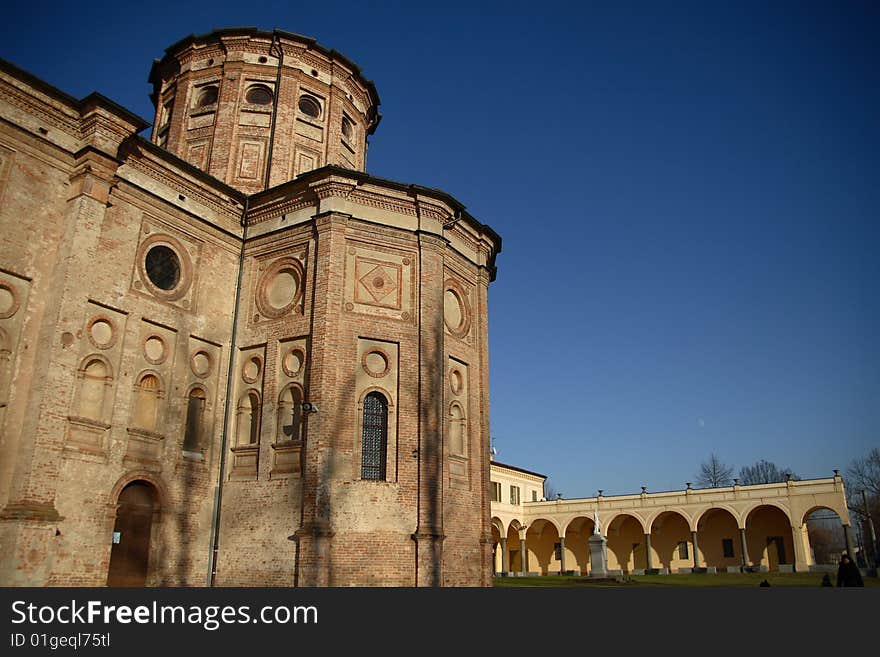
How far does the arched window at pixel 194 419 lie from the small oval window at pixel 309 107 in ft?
38.1

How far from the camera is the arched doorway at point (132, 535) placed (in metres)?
15.1

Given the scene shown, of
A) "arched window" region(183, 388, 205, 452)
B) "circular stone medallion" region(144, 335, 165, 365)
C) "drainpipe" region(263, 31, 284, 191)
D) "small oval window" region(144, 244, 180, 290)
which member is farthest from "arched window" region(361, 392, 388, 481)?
"drainpipe" region(263, 31, 284, 191)

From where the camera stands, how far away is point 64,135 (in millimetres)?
15516

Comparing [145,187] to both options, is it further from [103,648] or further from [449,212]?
[103,648]

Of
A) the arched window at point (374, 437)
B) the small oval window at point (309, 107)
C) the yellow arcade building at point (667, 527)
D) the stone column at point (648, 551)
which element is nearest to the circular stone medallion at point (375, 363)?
the arched window at point (374, 437)

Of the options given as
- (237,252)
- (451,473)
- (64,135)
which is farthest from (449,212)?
(64,135)

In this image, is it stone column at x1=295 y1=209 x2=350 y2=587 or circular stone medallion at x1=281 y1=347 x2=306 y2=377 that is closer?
stone column at x1=295 y1=209 x2=350 y2=587

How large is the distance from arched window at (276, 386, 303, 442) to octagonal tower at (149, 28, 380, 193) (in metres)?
8.13

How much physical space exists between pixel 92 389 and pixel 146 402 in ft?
4.89

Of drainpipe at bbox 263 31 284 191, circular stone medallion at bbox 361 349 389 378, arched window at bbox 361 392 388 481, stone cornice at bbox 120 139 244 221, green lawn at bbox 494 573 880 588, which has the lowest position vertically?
green lawn at bbox 494 573 880 588

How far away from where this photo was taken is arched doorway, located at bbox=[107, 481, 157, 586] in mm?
15070

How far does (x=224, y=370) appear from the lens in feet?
61.2

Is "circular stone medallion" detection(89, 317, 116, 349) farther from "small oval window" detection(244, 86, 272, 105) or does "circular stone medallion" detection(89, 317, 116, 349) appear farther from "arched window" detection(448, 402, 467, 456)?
"small oval window" detection(244, 86, 272, 105)

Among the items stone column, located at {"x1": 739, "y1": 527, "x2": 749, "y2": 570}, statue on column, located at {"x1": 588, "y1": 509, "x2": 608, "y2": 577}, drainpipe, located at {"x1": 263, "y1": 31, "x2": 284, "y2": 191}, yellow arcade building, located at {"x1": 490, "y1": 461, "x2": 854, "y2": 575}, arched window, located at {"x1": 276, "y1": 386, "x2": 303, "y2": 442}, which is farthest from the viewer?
stone column, located at {"x1": 739, "y1": 527, "x2": 749, "y2": 570}
